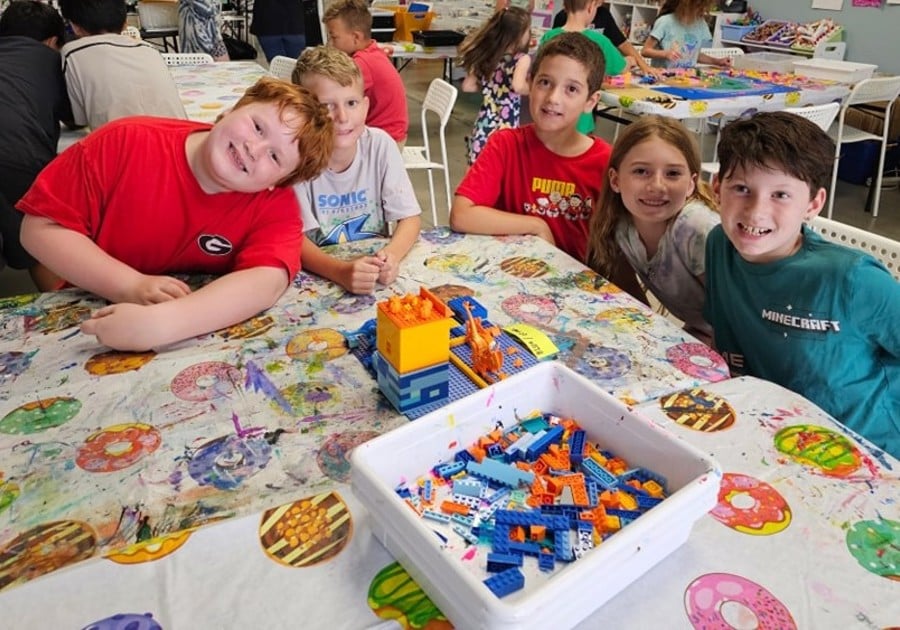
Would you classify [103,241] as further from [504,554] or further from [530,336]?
[504,554]

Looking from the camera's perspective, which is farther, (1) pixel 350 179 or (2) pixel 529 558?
(1) pixel 350 179

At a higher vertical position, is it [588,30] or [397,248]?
[588,30]

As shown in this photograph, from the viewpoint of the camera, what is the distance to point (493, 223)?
1391mm

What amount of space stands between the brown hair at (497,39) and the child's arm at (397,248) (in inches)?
71.8

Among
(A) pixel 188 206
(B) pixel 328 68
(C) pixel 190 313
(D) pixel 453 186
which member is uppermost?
(B) pixel 328 68

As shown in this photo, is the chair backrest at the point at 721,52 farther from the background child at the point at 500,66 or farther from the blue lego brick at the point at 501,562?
the blue lego brick at the point at 501,562

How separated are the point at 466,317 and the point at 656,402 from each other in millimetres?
301

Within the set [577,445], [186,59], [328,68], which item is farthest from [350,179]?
[186,59]

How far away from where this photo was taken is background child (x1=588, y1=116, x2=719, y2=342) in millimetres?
1263

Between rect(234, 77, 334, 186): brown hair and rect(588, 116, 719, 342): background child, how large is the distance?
585 mm

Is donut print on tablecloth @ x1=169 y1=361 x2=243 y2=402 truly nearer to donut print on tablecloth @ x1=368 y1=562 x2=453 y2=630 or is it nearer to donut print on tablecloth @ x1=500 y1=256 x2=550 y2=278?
donut print on tablecloth @ x1=368 y1=562 x2=453 y2=630

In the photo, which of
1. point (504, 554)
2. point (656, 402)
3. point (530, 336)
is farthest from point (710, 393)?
point (504, 554)

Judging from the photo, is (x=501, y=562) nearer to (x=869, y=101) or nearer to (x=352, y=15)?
(x=352, y=15)

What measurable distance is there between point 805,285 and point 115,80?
6.49ft
